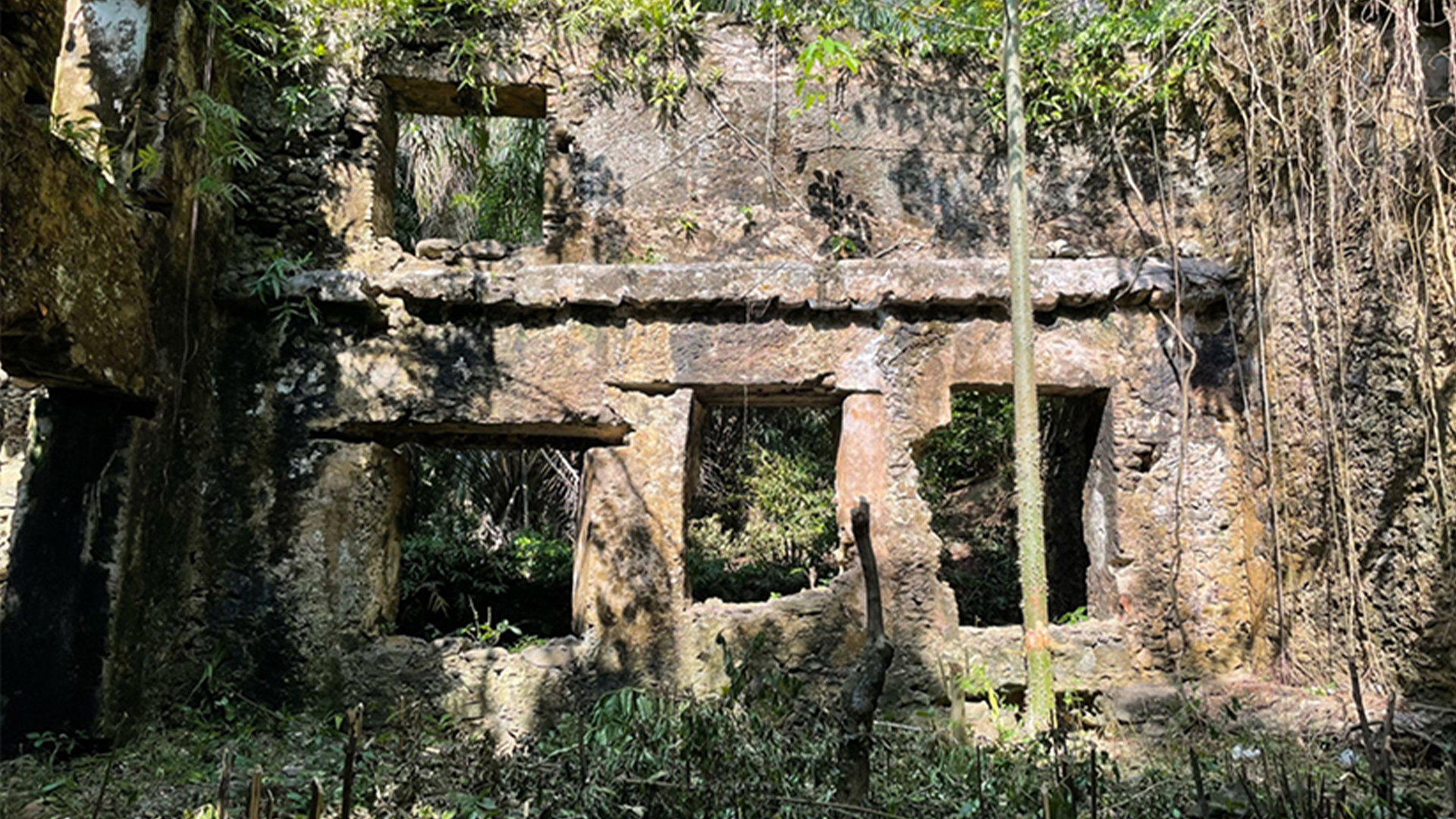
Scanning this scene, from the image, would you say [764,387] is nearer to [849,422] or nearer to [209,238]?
[849,422]

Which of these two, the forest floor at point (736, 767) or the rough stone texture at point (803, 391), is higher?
the rough stone texture at point (803, 391)

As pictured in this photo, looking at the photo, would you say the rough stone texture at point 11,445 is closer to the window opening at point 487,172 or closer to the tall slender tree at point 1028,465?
the window opening at point 487,172

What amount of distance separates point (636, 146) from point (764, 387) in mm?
1747

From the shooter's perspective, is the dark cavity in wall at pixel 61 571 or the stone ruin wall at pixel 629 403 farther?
the stone ruin wall at pixel 629 403

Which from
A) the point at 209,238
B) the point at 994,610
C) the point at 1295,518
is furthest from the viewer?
the point at 994,610

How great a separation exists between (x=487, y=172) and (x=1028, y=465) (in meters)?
5.16

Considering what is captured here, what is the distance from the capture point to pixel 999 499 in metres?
9.41

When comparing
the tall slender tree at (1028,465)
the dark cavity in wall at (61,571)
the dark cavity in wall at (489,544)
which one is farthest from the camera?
the dark cavity in wall at (489,544)

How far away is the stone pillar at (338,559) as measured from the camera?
516 cm

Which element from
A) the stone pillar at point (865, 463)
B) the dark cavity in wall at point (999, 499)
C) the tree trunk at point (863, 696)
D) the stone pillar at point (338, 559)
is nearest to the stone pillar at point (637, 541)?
the stone pillar at point (865, 463)

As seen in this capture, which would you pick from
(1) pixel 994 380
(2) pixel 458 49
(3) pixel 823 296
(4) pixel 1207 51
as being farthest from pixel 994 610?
(2) pixel 458 49

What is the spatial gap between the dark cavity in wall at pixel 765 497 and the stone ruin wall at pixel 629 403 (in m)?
2.55

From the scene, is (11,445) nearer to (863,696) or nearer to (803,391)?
(803,391)

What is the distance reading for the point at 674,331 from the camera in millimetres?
5434
